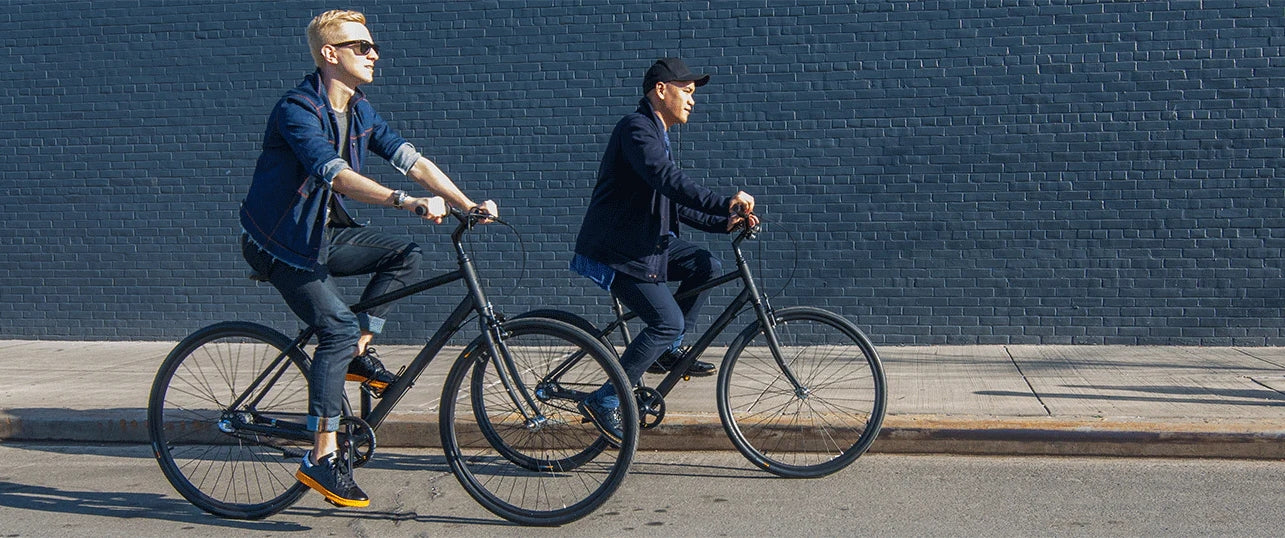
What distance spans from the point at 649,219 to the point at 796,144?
3944mm

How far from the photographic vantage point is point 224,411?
4.63 meters

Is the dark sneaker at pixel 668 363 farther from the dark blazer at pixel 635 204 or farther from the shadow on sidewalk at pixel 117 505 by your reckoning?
the shadow on sidewalk at pixel 117 505

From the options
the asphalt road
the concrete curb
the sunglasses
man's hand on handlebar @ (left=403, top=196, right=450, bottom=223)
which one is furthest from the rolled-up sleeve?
the concrete curb

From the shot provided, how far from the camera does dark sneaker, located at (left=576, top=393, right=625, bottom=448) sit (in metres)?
4.50

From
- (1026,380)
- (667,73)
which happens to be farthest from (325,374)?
(1026,380)

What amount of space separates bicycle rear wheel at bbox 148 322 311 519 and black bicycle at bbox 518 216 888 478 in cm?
101

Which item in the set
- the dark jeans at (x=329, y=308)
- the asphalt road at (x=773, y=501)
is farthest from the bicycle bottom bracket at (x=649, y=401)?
the dark jeans at (x=329, y=308)

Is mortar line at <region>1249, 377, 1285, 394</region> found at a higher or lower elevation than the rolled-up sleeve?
lower

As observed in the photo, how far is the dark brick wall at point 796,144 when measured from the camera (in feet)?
27.5

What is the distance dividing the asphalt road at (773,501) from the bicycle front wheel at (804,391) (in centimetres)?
15

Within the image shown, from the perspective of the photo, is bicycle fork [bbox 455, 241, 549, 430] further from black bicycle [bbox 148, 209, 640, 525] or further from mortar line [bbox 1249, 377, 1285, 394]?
mortar line [bbox 1249, 377, 1285, 394]

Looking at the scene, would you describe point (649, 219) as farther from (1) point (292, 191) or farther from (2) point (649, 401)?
(1) point (292, 191)

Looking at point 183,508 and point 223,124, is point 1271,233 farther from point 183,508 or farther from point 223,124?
point 223,124

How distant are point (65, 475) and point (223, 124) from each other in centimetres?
452
